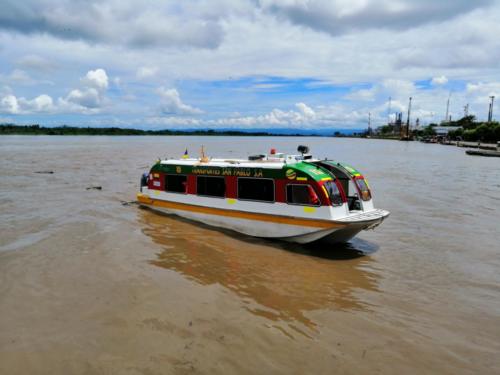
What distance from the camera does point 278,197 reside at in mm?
11977

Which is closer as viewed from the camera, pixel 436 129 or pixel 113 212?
pixel 113 212

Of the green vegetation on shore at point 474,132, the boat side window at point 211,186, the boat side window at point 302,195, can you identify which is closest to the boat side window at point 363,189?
the boat side window at point 302,195

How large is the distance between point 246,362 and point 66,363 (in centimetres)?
285

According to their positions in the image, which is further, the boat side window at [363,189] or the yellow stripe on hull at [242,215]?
the boat side window at [363,189]

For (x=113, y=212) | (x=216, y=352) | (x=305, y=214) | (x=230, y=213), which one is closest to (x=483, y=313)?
(x=305, y=214)

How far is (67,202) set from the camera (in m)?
18.9

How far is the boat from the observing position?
1125cm

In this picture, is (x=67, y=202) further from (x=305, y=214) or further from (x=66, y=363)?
(x=66, y=363)

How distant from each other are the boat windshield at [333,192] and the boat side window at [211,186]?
3.80 meters

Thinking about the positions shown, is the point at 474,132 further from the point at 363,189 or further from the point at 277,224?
the point at 277,224

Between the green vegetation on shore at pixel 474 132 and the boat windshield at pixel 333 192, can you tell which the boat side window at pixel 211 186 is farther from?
the green vegetation on shore at pixel 474 132

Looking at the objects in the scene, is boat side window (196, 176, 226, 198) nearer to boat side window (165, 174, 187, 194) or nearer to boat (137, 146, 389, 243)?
boat (137, 146, 389, 243)

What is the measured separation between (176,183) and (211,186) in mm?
2099

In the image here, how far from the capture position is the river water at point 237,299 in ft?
21.0
